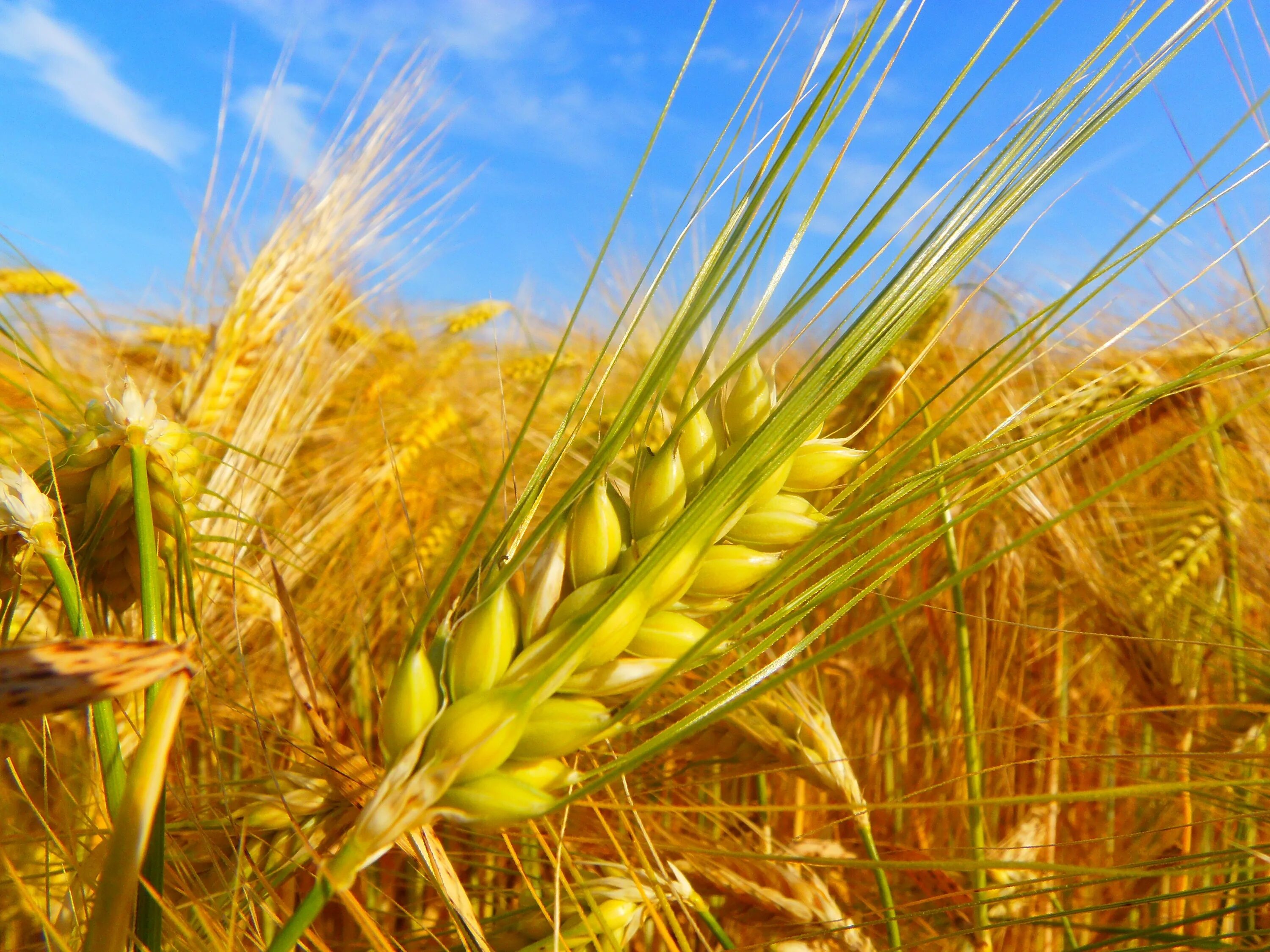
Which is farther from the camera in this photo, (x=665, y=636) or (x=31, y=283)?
(x=31, y=283)

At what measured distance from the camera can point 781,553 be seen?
0.43m

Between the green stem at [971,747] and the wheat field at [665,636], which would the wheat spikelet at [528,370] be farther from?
the green stem at [971,747]

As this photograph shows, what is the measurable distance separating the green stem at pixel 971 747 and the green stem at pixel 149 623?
0.39 meters

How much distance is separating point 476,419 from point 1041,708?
4.17ft

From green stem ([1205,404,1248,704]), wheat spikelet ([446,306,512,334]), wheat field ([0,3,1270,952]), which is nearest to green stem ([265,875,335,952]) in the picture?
wheat field ([0,3,1270,952])

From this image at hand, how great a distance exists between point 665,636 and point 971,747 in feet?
1.49

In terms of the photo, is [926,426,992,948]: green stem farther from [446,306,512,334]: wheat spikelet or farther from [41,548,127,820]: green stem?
[446,306,512,334]: wheat spikelet

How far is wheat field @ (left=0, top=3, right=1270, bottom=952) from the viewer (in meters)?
0.33

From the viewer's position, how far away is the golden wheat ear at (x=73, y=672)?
22 centimetres

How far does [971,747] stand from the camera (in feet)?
2.27

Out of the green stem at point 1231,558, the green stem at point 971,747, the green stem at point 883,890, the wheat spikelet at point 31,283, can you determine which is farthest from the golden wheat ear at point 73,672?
the wheat spikelet at point 31,283

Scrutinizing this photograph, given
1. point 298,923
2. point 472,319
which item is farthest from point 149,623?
point 472,319

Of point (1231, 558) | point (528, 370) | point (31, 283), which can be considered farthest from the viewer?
point (528, 370)

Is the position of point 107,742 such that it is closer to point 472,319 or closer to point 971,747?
point 971,747
